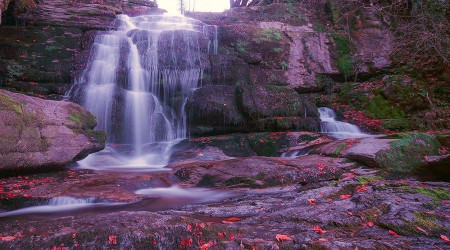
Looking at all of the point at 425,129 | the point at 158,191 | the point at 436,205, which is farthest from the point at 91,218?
the point at 425,129

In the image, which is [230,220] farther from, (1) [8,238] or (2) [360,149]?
(2) [360,149]

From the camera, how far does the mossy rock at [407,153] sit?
19.2ft

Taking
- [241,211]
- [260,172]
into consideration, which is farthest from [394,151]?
[241,211]

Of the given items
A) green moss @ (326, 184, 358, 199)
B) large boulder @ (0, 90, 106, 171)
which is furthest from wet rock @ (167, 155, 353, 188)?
large boulder @ (0, 90, 106, 171)

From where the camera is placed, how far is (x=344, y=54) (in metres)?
15.5

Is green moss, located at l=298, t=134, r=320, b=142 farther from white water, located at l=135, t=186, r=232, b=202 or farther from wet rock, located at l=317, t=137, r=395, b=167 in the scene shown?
white water, located at l=135, t=186, r=232, b=202

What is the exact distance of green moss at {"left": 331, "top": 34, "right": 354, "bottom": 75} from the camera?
1520 centimetres

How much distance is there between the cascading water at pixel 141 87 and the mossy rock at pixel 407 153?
581 centimetres

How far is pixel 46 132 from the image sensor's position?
619cm

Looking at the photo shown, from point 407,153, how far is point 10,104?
8.28 meters

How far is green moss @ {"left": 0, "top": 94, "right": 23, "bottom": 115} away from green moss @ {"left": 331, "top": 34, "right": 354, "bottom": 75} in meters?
14.2

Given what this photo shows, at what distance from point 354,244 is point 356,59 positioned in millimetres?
14730

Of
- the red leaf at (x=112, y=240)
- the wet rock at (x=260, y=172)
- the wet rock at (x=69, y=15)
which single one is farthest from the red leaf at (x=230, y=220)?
the wet rock at (x=69, y=15)

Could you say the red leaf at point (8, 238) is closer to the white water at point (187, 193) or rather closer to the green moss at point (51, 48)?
the white water at point (187, 193)
